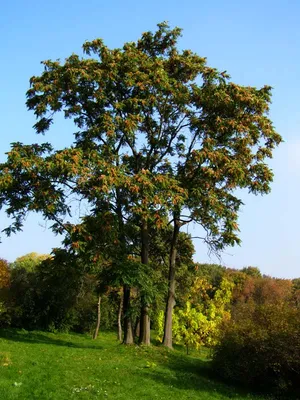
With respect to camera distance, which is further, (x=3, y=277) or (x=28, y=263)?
(x=28, y=263)

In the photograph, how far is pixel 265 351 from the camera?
592 inches

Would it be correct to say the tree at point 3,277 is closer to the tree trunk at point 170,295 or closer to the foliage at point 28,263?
the foliage at point 28,263

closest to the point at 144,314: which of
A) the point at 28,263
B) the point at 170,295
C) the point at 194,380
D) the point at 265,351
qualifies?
the point at 170,295

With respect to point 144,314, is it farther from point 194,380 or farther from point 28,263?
point 28,263

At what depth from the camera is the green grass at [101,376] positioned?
11734 mm

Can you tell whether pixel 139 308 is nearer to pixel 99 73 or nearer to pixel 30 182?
pixel 30 182

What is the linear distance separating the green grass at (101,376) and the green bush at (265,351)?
0.94 metres

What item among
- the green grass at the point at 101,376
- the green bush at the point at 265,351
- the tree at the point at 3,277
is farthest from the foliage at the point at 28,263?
the green bush at the point at 265,351

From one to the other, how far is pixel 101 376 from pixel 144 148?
13.5 metres

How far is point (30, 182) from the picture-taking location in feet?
62.4

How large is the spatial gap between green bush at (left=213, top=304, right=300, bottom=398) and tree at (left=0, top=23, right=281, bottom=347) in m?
4.86

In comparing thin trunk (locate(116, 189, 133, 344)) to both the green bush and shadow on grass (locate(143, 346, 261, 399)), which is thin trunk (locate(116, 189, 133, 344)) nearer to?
shadow on grass (locate(143, 346, 261, 399))

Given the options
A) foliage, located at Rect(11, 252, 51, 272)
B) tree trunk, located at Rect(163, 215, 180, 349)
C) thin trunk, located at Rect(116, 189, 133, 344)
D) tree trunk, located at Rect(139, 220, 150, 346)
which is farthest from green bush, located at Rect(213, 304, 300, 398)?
foliage, located at Rect(11, 252, 51, 272)

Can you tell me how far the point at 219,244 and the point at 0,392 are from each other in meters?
14.3
